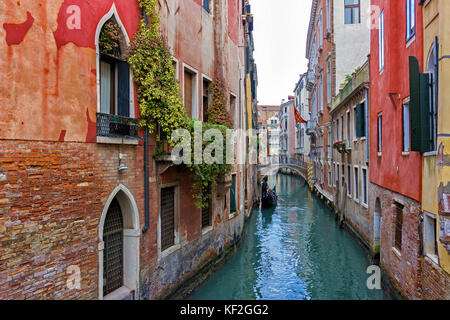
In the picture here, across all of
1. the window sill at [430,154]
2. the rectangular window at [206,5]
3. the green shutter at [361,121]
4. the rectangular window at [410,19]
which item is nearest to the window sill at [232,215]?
the green shutter at [361,121]

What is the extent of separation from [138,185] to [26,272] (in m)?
2.42

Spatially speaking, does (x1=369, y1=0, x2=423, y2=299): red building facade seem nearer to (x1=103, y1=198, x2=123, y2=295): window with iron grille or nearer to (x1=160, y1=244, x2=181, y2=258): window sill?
(x1=160, y1=244, x2=181, y2=258): window sill

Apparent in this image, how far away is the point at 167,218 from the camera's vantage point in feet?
24.7

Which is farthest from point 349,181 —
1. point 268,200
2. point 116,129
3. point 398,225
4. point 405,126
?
point 116,129

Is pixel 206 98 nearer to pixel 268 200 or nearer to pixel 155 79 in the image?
pixel 155 79

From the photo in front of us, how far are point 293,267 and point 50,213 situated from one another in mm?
8296

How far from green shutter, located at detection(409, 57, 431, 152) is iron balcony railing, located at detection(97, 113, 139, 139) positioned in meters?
4.49

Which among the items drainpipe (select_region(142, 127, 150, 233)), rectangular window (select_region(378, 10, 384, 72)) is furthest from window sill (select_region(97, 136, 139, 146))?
rectangular window (select_region(378, 10, 384, 72))

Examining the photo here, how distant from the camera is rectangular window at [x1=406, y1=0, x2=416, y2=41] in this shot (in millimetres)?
6707

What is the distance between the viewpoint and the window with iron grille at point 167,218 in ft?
24.1
